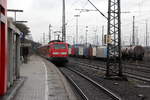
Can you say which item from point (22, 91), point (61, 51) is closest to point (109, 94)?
point (22, 91)

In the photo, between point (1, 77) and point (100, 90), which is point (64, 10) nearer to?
point (100, 90)

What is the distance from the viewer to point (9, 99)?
970 centimetres

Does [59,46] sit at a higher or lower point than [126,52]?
higher

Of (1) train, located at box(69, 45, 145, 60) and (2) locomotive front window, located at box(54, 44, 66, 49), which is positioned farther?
(1) train, located at box(69, 45, 145, 60)

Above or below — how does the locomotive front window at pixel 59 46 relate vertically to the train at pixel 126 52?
above

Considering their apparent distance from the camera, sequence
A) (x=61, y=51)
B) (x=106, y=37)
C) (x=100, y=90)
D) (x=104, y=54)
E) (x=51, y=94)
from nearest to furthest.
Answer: (x=51, y=94), (x=100, y=90), (x=106, y=37), (x=61, y=51), (x=104, y=54)

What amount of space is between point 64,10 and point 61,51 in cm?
1845

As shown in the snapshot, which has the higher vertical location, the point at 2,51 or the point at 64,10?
the point at 64,10

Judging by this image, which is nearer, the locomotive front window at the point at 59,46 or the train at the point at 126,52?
the locomotive front window at the point at 59,46

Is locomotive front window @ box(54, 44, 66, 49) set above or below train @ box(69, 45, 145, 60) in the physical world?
above

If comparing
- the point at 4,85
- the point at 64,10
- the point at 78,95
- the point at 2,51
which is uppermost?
the point at 64,10

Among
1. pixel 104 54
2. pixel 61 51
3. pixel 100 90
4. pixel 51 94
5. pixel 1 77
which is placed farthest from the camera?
pixel 104 54

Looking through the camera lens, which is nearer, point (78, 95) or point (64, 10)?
point (78, 95)

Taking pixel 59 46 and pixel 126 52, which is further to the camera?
pixel 126 52
